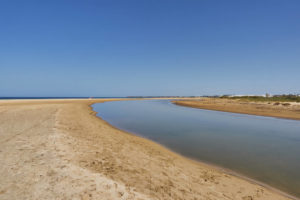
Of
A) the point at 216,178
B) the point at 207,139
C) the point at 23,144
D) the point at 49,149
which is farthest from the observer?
the point at 207,139

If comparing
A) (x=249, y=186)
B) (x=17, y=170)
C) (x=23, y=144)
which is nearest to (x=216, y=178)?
(x=249, y=186)

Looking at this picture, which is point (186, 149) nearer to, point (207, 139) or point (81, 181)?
point (207, 139)

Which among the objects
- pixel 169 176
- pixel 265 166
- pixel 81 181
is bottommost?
pixel 265 166

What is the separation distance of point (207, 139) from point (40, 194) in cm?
994

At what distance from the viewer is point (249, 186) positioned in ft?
15.6

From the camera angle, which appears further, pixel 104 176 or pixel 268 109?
pixel 268 109

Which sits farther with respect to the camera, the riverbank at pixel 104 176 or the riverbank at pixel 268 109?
the riverbank at pixel 268 109

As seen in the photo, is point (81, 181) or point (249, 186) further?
point (249, 186)

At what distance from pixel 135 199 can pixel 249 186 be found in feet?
13.6

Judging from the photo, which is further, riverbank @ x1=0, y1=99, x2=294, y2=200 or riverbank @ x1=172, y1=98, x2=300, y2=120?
riverbank @ x1=172, y1=98, x2=300, y2=120

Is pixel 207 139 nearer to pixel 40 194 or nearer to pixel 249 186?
pixel 249 186

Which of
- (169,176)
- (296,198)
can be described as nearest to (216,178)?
(169,176)

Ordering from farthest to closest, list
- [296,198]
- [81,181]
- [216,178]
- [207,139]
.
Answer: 1. [207,139]
2. [216,178]
3. [296,198]
4. [81,181]

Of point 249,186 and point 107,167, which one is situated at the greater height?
point 107,167
